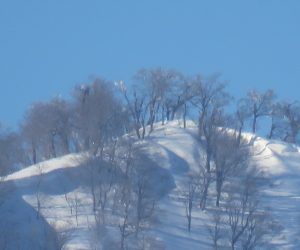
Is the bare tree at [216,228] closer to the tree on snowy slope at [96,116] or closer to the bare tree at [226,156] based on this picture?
the bare tree at [226,156]

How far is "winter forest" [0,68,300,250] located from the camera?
75.2 m

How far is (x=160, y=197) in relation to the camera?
275ft

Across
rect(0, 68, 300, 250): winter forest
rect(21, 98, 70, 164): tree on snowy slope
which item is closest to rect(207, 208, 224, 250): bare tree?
rect(0, 68, 300, 250): winter forest

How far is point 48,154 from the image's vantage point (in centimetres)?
9756

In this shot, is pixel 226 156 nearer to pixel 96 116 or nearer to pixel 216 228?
pixel 96 116

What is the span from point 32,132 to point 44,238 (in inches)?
1107

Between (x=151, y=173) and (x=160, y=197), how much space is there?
11.3ft

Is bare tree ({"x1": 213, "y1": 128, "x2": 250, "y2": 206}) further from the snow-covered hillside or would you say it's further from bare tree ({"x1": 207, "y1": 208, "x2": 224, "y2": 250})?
bare tree ({"x1": 207, "y1": 208, "x2": 224, "y2": 250})

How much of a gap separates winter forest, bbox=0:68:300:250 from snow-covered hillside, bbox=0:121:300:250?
0.31 feet

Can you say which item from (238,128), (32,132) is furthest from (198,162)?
(32,132)

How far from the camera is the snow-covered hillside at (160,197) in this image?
242ft

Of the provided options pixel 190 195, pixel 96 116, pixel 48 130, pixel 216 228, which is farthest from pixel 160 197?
pixel 48 130

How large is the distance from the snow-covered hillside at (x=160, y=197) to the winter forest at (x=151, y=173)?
0.31 ft

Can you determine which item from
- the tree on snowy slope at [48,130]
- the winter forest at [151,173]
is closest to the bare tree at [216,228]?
the winter forest at [151,173]
